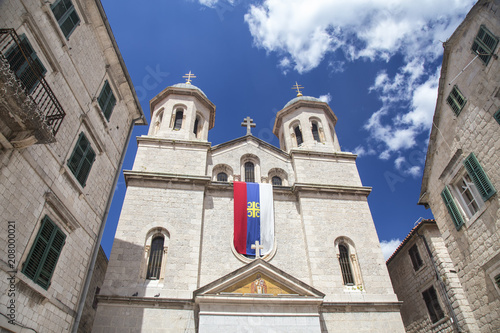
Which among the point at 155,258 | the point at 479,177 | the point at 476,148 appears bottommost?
the point at 155,258

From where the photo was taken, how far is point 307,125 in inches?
811

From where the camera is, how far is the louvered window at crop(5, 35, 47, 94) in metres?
7.26

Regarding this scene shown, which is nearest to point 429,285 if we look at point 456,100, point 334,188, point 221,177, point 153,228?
point 334,188

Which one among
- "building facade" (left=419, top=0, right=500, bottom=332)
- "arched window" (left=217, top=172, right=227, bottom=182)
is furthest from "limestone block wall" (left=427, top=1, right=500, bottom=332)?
"arched window" (left=217, top=172, right=227, bottom=182)

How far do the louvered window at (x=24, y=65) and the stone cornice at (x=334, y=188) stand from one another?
445 inches

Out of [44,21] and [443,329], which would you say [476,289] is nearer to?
[443,329]

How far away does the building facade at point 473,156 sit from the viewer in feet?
33.8

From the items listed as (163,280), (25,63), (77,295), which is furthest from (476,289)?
(25,63)

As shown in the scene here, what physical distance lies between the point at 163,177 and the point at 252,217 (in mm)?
4344

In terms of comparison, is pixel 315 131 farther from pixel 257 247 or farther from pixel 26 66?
pixel 26 66

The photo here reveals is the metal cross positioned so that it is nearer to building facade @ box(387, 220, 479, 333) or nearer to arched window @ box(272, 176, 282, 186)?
arched window @ box(272, 176, 282, 186)

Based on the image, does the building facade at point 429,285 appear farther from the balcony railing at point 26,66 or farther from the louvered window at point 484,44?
the balcony railing at point 26,66

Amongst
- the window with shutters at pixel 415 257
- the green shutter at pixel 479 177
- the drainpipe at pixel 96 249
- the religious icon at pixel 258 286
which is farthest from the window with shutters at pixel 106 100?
the window with shutters at pixel 415 257

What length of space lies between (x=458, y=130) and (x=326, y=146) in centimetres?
809
